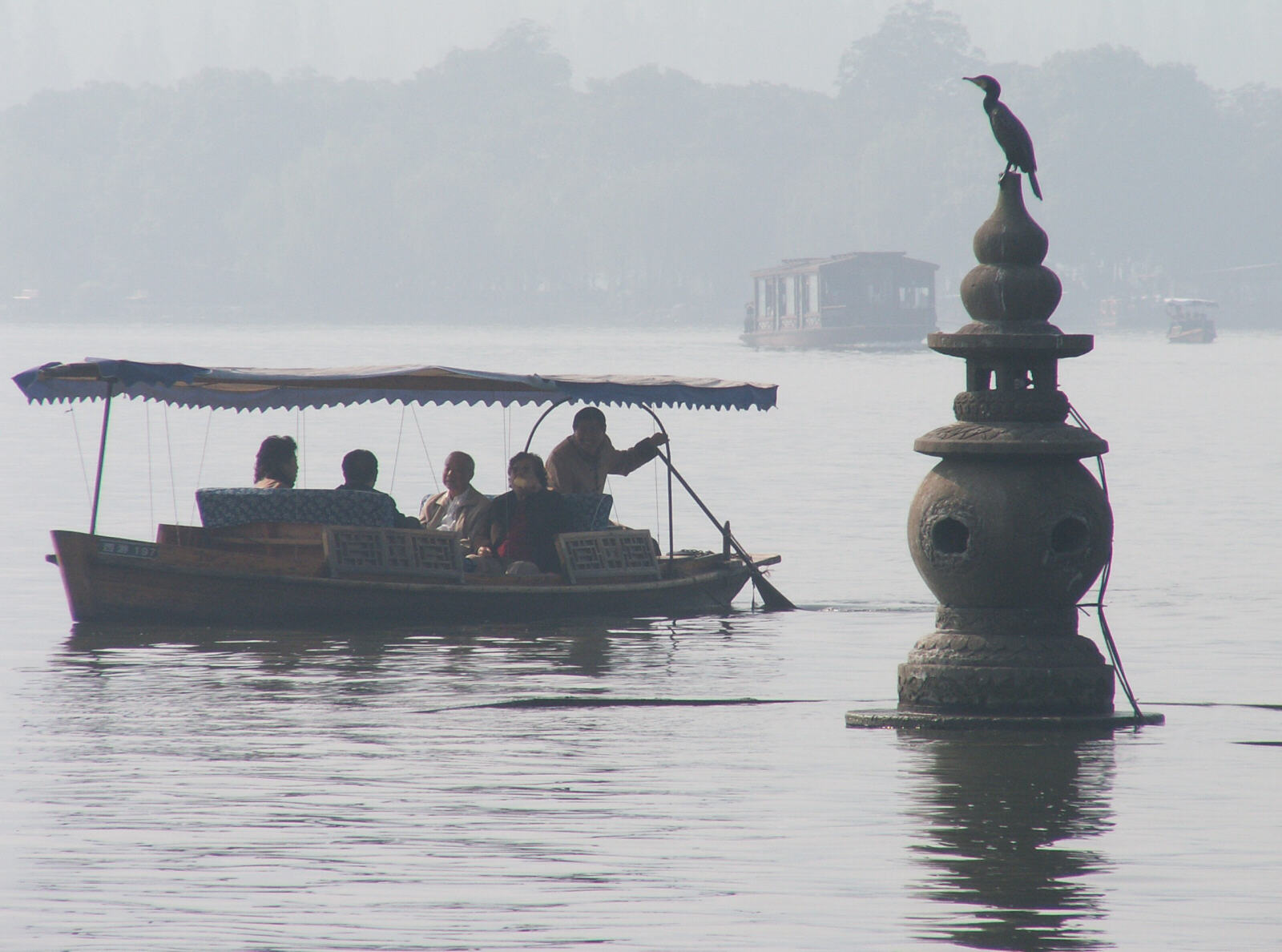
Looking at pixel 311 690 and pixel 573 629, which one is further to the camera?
pixel 573 629

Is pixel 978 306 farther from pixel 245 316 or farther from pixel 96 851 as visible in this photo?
pixel 245 316

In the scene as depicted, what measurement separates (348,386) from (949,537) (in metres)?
7.18

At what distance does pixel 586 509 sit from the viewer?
58.3 feet

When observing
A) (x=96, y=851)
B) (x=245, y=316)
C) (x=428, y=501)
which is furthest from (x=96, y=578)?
(x=245, y=316)

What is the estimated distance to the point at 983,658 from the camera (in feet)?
37.0

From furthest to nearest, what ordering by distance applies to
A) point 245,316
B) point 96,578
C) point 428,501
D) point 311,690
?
1. point 245,316
2. point 428,501
3. point 96,578
4. point 311,690

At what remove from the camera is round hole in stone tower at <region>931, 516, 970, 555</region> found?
11.2 meters

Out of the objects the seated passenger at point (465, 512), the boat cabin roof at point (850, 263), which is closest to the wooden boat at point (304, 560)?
the seated passenger at point (465, 512)

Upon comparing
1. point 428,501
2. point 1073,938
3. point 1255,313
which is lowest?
point 1073,938

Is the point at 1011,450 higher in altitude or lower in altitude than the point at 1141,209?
lower

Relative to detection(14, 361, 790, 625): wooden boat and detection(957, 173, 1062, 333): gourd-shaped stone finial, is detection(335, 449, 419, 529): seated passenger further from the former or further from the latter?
detection(957, 173, 1062, 333): gourd-shaped stone finial

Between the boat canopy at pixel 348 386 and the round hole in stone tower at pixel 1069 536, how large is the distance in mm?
6829

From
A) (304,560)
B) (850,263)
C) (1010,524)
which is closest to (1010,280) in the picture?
(1010,524)

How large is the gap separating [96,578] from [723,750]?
722 cm
